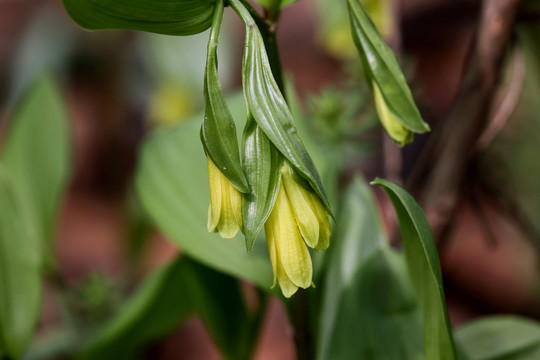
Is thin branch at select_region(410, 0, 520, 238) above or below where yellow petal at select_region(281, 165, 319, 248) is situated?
below

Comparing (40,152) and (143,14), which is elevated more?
(143,14)

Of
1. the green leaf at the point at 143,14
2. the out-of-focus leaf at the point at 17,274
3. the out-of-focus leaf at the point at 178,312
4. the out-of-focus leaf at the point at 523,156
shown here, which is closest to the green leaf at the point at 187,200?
the out-of-focus leaf at the point at 178,312

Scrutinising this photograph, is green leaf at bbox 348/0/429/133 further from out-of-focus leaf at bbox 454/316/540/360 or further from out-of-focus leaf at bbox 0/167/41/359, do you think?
out-of-focus leaf at bbox 0/167/41/359

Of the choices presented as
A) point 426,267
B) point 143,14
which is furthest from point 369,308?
point 143,14

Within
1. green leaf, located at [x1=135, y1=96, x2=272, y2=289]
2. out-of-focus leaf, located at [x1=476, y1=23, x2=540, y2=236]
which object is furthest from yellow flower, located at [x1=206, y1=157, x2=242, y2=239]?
out-of-focus leaf, located at [x1=476, y1=23, x2=540, y2=236]

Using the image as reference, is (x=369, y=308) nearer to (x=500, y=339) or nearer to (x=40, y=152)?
(x=500, y=339)
